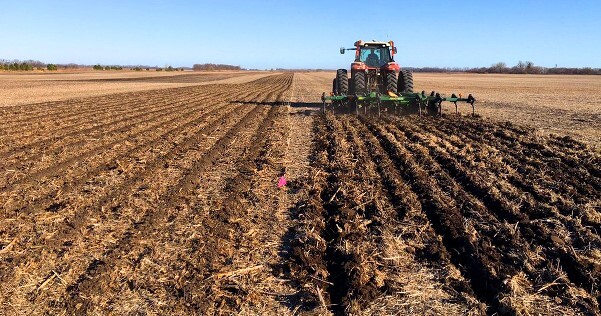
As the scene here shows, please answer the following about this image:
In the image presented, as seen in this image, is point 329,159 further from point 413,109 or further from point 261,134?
point 413,109

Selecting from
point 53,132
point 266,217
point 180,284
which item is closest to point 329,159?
point 266,217

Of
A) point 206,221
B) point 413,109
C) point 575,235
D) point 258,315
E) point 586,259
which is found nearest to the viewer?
point 258,315

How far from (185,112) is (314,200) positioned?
10790 millimetres

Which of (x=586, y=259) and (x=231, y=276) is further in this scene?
(x=586, y=259)

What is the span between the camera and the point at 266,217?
4945mm

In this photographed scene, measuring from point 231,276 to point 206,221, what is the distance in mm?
1283

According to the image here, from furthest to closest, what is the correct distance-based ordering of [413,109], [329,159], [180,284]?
[413,109] < [329,159] < [180,284]

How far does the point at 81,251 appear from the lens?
4012mm

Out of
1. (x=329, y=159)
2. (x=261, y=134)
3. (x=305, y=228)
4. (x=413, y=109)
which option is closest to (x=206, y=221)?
(x=305, y=228)

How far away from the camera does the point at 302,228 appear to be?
181 inches

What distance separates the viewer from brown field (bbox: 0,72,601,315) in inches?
129

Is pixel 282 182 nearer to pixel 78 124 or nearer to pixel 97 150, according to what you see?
pixel 97 150

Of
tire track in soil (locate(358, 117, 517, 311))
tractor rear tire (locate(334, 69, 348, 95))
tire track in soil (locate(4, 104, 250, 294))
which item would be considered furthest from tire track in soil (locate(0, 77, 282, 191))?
tractor rear tire (locate(334, 69, 348, 95))

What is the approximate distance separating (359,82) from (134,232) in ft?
35.6
